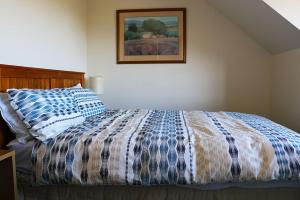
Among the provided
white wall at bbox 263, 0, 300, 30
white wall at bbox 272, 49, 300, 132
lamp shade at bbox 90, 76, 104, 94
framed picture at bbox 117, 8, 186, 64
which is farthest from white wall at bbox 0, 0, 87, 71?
white wall at bbox 272, 49, 300, 132

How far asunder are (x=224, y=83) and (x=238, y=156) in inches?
85.5

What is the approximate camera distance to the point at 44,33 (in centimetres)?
249

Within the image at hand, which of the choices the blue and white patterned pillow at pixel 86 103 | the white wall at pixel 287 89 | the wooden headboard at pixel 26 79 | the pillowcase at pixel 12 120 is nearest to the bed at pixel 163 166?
the pillowcase at pixel 12 120

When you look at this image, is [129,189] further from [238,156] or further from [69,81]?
[69,81]

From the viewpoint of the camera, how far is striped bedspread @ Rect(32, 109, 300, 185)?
1.40 m

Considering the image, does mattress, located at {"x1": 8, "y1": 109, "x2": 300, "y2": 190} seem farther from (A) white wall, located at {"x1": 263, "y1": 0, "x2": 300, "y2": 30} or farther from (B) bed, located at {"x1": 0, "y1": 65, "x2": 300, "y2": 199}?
(A) white wall, located at {"x1": 263, "y1": 0, "x2": 300, "y2": 30}

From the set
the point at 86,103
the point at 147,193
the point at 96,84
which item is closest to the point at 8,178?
the point at 147,193

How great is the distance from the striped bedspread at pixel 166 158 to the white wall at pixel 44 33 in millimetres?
957

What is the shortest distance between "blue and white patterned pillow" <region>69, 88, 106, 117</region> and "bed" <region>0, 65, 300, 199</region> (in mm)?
662

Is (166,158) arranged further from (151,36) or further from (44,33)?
(151,36)

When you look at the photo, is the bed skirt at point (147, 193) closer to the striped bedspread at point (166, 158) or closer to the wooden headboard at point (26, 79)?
the striped bedspread at point (166, 158)

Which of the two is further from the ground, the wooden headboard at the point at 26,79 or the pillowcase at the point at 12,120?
the wooden headboard at the point at 26,79

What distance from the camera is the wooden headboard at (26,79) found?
Answer: 1.74 m

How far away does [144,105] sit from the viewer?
3.60m
